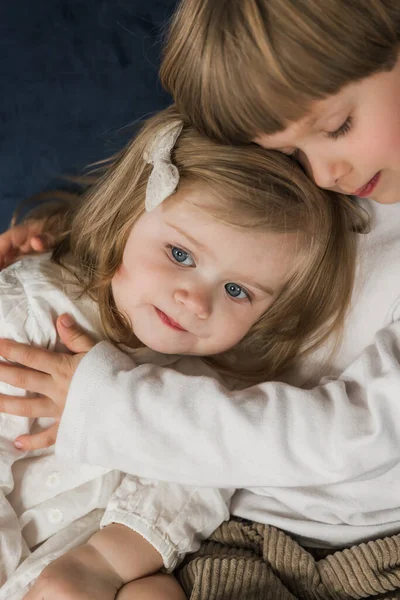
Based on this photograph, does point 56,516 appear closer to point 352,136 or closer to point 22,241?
point 22,241

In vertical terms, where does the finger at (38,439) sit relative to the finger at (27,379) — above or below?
below

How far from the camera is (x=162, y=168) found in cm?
122

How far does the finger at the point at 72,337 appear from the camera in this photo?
130 centimetres

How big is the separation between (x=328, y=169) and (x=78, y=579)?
706 millimetres

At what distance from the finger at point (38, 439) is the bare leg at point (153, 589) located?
0.27 meters

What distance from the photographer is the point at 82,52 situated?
144cm

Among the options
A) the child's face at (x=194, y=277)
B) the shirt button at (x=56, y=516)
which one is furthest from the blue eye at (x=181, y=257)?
the shirt button at (x=56, y=516)

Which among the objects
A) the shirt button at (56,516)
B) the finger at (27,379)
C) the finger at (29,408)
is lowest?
the shirt button at (56,516)

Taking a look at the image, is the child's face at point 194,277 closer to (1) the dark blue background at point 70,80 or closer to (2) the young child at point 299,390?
(2) the young child at point 299,390

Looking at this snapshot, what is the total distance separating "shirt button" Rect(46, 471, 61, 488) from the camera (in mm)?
1315

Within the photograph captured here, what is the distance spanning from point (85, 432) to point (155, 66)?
Answer: 0.71m

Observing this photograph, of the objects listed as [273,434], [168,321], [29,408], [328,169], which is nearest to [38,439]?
[29,408]

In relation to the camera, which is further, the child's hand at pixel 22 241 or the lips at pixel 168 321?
the child's hand at pixel 22 241

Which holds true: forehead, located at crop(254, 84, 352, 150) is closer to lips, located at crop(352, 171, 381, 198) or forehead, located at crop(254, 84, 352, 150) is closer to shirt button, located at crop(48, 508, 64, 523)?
lips, located at crop(352, 171, 381, 198)
